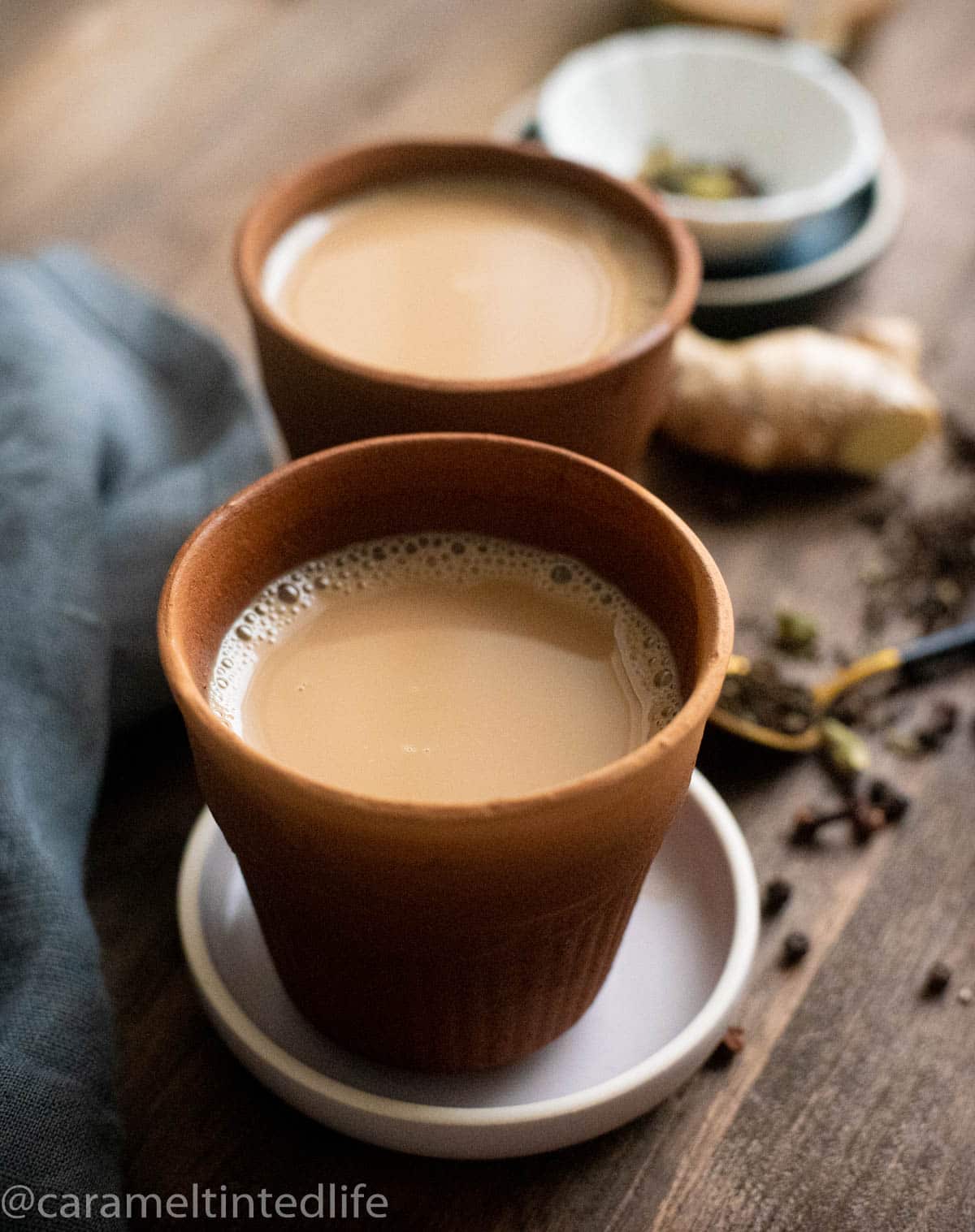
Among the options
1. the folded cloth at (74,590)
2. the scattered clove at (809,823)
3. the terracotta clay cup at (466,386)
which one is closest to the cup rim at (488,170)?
the terracotta clay cup at (466,386)

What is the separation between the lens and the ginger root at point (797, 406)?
3.36ft

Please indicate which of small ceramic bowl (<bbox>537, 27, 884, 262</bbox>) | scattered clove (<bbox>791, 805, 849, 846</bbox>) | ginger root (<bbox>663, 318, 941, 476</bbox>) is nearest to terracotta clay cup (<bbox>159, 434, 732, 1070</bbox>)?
scattered clove (<bbox>791, 805, 849, 846</bbox>)

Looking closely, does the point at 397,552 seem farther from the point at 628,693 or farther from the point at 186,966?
the point at 186,966

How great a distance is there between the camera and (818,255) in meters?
1.18

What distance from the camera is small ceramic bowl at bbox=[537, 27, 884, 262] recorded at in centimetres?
125

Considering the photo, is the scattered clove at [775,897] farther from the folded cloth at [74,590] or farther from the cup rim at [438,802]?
the folded cloth at [74,590]

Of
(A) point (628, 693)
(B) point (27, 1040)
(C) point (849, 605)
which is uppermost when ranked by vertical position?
(A) point (628, 693)

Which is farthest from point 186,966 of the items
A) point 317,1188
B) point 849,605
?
point 849,605

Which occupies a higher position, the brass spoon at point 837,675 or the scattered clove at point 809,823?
the brass spoon at point 837,675

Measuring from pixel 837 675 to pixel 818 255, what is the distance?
472 mm

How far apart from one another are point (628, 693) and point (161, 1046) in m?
0.32

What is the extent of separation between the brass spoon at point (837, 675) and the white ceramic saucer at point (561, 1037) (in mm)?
116

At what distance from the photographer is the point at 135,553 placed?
87 centimetres

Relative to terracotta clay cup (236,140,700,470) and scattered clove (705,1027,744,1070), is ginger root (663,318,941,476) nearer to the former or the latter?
terracotta clay cup (236,140,700,470)
